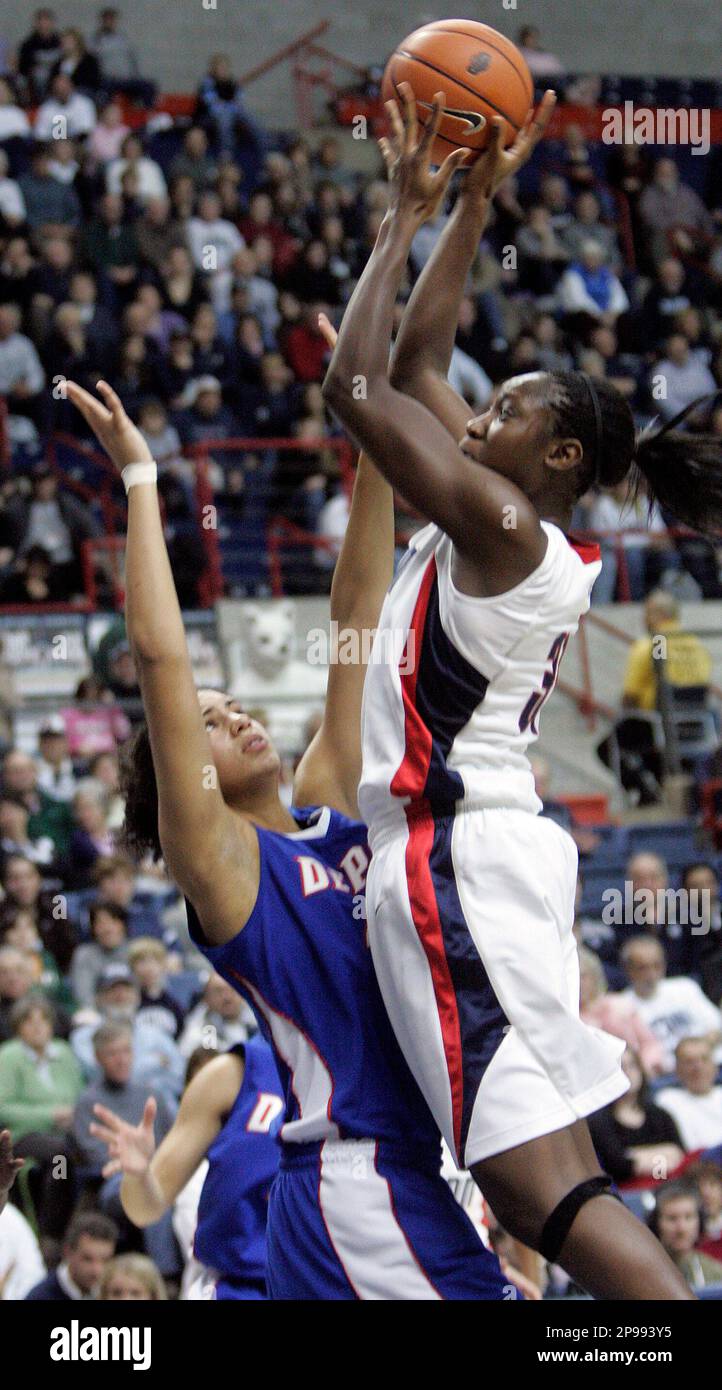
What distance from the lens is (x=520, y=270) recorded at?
13562mm

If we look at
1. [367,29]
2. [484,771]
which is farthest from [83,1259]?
[367,29]

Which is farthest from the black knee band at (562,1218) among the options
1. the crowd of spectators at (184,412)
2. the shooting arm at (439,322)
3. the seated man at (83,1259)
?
the seated man at (83,1259)

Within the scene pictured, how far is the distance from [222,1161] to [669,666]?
6.80m

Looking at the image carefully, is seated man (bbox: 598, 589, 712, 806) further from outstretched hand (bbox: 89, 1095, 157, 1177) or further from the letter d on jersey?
the letter d on jersey

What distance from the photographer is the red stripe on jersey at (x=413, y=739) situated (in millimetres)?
2941

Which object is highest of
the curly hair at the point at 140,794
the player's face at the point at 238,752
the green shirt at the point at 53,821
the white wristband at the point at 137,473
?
the white wristband at the point at 137,473

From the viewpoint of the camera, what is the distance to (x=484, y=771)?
117 inches

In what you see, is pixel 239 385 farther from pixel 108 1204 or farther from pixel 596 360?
pixel 108 1204

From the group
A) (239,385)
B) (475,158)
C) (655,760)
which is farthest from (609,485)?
(239,385)

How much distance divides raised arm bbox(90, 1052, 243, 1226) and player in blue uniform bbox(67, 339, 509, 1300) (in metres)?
1.00

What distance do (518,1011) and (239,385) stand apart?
31.4 ft

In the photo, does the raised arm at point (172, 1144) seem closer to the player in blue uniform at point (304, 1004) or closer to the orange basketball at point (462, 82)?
the player in blue uniform at point (304, 1004)

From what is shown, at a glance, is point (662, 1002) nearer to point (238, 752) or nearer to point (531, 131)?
point (238, 752)

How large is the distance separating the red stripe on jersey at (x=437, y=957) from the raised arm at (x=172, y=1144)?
127cm
